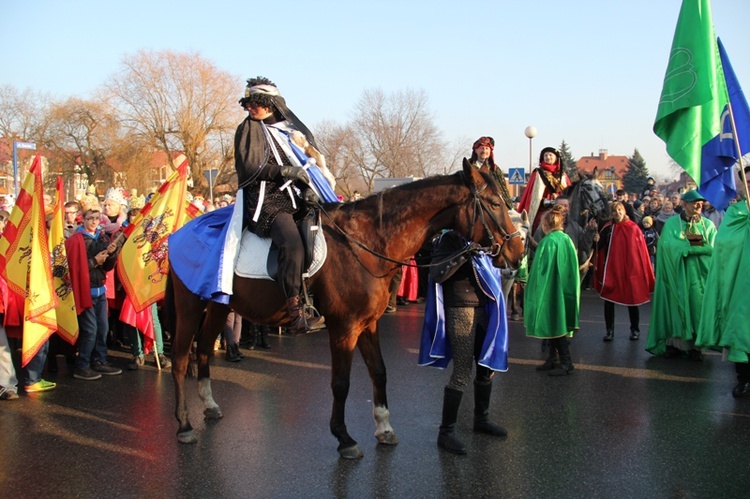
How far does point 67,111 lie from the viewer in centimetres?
4116

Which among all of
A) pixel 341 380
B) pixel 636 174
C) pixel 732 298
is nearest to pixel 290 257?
pixel 341 380

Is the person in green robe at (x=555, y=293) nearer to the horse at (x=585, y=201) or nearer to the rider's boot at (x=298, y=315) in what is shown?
the horse at (x=585, y=201)

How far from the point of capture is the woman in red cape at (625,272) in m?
9.83

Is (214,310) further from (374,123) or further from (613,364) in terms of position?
(374,123)

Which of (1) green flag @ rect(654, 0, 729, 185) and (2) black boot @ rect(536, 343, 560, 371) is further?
(2) black boot @ rect(536, 343, 560, 371)

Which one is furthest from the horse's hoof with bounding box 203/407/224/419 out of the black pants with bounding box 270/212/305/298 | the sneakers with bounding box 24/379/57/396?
the sneakers with bounding box 24/379/57/396

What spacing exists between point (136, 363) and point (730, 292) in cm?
703

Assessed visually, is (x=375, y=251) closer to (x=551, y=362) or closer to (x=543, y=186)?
(x=551, y=362)

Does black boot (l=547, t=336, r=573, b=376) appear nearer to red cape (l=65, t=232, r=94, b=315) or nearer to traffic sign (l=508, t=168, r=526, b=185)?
red cape (l=65, t=232, r=94, b=315)

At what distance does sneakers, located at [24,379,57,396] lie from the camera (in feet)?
24.1

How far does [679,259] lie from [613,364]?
5.48ft

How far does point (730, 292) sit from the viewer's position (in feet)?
23.2

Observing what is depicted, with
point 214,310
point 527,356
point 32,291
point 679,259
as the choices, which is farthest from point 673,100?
point 32,291

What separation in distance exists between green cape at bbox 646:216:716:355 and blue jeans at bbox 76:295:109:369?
696cm
